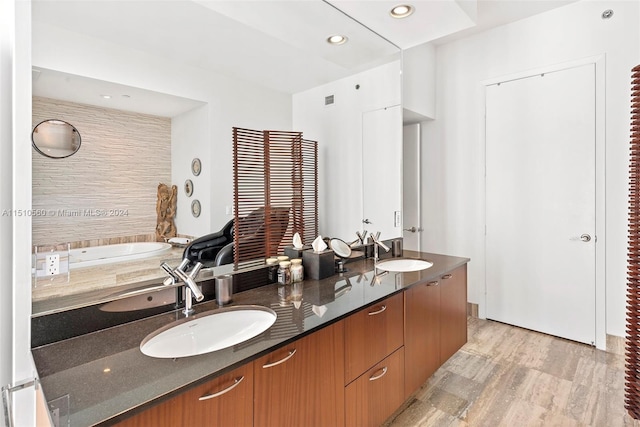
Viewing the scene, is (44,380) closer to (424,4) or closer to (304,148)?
(304,148)

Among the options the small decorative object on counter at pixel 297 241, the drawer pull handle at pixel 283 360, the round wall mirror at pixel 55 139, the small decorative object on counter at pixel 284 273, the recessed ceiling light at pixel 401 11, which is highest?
the recessed ceiling light at pixel 401 11

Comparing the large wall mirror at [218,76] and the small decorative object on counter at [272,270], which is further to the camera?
the small decorative object on counter at [272,270]

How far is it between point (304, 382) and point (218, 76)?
1446 millimetres

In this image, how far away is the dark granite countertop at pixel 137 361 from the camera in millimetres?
842

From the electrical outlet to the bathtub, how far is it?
0.13 ft

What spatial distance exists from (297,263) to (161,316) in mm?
770

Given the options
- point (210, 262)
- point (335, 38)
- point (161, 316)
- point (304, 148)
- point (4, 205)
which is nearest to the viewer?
point (4, 205)

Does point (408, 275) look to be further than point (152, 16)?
Yes

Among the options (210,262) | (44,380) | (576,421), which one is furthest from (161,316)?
(576,421)

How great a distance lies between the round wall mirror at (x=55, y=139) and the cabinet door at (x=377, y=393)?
1462mm

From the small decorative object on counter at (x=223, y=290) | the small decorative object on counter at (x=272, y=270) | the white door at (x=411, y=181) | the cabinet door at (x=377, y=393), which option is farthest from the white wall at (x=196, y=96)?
the white door at (x=411, y=181)

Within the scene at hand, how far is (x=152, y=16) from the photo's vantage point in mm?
1425

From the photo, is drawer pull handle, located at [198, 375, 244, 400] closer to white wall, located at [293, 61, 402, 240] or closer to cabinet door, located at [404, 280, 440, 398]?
cabinet door, located at [404, 280, 440, 398]

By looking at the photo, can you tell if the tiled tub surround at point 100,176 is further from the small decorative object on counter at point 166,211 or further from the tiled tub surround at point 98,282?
the tiled tub surround at point 98,282
